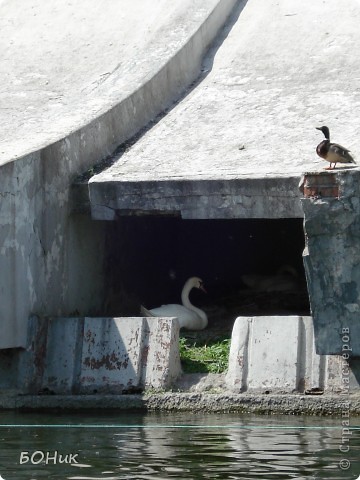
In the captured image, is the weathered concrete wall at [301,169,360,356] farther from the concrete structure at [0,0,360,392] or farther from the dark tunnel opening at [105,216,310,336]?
the dark tunnel opening at [105,216,310,336]

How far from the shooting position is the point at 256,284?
1606 cm

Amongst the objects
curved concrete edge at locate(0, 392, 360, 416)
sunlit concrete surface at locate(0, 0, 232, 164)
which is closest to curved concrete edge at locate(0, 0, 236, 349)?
sunlit concrete surface at locate(0, 0, 232, 164)

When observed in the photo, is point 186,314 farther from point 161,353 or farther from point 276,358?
point 276,358

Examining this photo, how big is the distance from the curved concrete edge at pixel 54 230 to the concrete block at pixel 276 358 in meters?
2.12

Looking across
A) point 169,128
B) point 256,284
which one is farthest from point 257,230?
point 169,128

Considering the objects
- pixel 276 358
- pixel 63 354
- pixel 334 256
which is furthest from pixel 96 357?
pixel 334 256

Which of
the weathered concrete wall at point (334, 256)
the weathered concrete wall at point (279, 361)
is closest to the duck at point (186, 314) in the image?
the weathered concrete wall at point (279, 361)

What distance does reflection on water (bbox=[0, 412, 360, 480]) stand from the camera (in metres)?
7.85

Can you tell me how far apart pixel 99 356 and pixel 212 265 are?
5734 mm

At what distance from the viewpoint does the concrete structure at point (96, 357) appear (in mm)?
11273

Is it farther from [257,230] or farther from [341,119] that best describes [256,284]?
[341,119]

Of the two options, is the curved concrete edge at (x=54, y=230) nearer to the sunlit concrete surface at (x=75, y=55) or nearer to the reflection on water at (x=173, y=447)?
the sunlit concrete surface at (x=75, y=55)

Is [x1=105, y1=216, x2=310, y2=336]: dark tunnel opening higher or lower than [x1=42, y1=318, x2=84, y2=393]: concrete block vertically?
higher

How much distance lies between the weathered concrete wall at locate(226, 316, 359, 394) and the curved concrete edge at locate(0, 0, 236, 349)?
211 cm
